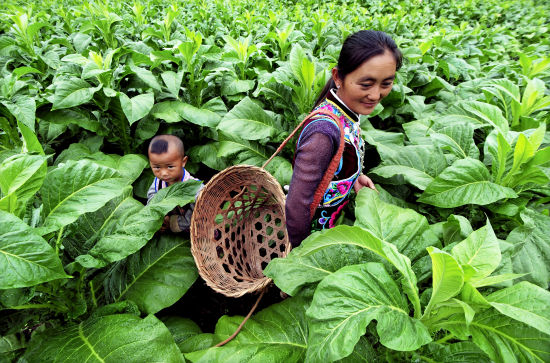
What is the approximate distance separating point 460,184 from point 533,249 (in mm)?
425

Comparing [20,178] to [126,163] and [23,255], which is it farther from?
[126,163]

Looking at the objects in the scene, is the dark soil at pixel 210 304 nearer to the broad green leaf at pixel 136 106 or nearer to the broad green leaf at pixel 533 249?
the broad green leaf at pixel 136 106

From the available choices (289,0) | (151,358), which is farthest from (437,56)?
(289,0)

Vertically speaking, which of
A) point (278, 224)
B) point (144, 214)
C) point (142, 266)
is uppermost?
point (144, 214)

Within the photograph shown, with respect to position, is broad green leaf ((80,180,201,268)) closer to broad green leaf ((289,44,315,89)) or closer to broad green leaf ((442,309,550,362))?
broad green leaf ((289,44,315,89))

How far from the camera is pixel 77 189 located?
4.97ft

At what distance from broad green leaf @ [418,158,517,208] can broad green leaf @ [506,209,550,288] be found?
207 millimetres

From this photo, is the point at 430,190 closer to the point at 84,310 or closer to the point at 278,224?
the point at 278,224

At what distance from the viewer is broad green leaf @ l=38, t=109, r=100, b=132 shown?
2459mm

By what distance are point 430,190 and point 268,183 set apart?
1.01m

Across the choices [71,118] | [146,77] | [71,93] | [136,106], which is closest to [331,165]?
[136,106]

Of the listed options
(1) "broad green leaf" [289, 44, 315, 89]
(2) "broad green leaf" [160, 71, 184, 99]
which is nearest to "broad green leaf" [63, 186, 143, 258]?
(2) "broad green leaf" [160, 71, 184, 99]

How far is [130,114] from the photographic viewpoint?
7.43ft

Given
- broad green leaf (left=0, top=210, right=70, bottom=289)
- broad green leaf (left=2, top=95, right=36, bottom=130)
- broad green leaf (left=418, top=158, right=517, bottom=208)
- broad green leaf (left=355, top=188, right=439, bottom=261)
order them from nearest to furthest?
broad green leaf (left=0, top=210, right=70, bottom=289), broad green leaf (left=355, top=188, right=439, bottom=261), broad green leaf (left=418, top=158, right=517, bottom=208), broad green leaf (left=2, top=95, right=36, bottom=130)
